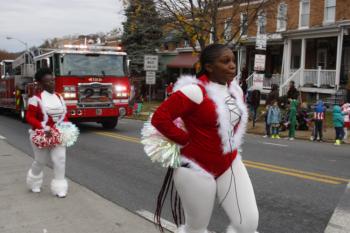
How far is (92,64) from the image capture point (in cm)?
1563

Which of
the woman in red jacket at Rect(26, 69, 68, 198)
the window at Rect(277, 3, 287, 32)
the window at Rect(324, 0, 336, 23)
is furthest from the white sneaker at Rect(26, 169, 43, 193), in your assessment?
the window at Rect(277, 3, 287, 32)

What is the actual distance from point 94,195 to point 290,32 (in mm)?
23194

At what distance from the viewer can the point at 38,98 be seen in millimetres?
6609

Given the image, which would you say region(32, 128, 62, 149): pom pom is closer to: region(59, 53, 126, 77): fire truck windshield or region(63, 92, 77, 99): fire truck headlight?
region(63, 92, 77, 99): fire truck headlight

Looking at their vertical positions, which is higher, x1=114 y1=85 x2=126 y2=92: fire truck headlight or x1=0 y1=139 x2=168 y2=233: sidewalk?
x1=114 y1=85 x2=126 y2=92: fire truck headlight

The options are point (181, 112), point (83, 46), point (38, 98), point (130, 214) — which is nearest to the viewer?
point (181, 112)

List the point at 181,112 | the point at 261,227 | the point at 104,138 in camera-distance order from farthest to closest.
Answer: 1. the point at 104,138
2. the point at 261,227
3. the point at 181,112

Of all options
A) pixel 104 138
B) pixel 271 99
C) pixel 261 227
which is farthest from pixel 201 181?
pixel 271 99

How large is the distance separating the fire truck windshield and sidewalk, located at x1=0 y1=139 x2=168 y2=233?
8.20 meters

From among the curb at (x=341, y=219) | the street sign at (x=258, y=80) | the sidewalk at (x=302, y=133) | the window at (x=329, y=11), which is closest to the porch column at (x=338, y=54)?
the window at (x=329, y=11)

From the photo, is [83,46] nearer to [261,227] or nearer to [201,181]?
[261,227]

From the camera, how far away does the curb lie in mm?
5230

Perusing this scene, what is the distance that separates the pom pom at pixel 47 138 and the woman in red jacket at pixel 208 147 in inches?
132

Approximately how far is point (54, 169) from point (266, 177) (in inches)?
139
